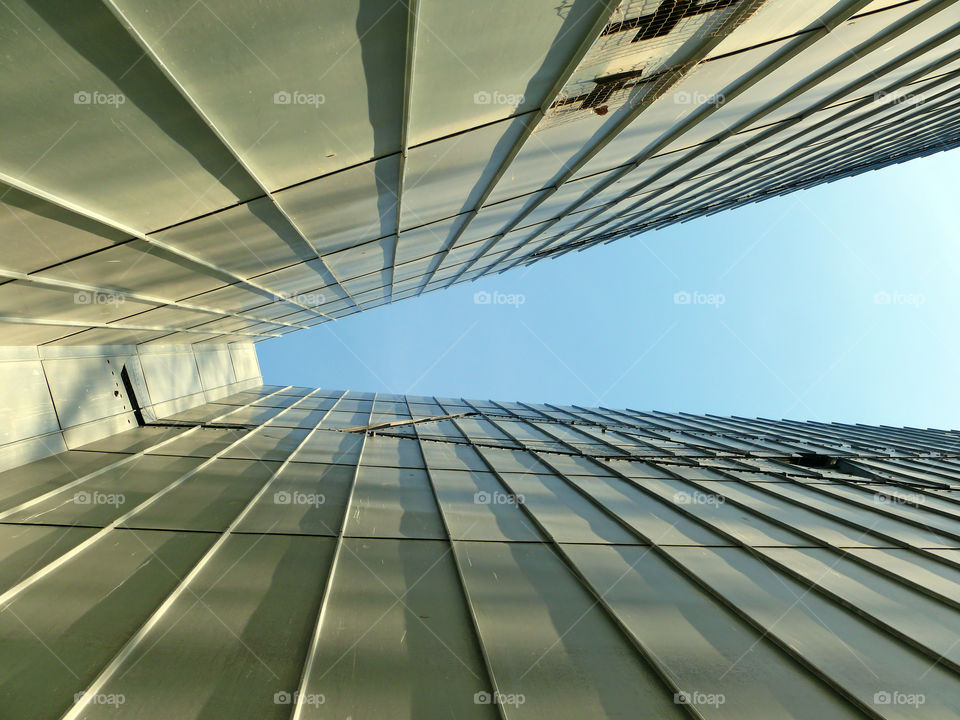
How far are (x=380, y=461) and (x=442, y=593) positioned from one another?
5694 mm

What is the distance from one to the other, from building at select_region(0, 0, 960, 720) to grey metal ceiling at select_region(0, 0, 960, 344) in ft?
0.13

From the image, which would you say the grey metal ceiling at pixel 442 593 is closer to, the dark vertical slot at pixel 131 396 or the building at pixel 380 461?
the building at pixel 380 461

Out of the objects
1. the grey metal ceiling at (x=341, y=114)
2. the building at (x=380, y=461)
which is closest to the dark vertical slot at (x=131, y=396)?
the building at (x=380, y=461)

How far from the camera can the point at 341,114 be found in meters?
5.19

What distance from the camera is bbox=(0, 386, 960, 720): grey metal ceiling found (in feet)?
12.7

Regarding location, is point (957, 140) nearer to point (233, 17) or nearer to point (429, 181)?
point (429, 181)

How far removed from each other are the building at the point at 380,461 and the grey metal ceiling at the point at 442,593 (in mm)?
41

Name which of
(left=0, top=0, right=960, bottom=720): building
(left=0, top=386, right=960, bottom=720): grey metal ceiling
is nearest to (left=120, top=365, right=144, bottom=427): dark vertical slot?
(left=0, top=0, right=960, bottom=720): building

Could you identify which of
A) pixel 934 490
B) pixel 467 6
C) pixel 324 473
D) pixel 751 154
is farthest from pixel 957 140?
pixel 324 473

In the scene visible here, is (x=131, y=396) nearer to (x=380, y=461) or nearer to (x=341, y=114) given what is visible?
(x=380, y=461)

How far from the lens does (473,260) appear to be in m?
21.0

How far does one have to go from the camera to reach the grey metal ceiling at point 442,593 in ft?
12.7

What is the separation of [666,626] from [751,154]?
13.6m

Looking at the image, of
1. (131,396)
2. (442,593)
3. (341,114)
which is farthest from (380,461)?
(341,114)
